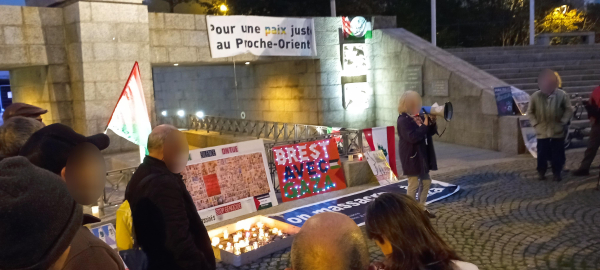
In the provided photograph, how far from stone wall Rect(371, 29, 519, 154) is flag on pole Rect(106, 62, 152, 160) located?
8272 millimetres

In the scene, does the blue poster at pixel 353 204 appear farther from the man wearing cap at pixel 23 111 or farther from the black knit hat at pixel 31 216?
the black knit hat at pixel 31 216

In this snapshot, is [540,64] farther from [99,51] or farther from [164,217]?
[164,217]

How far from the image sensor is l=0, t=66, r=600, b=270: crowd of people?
131 cm

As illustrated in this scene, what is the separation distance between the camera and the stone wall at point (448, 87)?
452 inches

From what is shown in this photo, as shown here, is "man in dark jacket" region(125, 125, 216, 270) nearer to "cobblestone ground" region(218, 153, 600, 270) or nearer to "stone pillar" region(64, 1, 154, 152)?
"cobblestone ground" region(218, 153, 600, 270)

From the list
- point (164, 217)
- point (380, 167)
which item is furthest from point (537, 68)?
point (164, 217)

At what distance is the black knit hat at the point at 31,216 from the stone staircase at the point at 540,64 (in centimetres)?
1366

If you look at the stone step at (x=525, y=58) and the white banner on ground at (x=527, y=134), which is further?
the stone step at (x=525, y=58)

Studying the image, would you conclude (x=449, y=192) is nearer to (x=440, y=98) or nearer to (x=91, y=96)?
(x=440, y=98)

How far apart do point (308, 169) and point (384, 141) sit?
176cm

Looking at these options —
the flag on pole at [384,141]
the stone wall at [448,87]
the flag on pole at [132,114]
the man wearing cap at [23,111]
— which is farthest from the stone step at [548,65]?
the man wearing cap at [23,111]

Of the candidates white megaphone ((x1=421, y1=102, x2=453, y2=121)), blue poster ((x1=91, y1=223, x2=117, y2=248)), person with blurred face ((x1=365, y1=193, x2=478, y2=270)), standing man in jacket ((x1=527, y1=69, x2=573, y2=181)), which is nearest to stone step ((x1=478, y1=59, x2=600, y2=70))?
standing man in jacket ((x1=527, y1=69, x2=573, y2=181))

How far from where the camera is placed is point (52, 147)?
200 cm

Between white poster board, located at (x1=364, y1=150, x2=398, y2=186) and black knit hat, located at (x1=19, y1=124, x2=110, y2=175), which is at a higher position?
black knit hat, located at (x1=19, y1=124, x2=110, y2=175)
